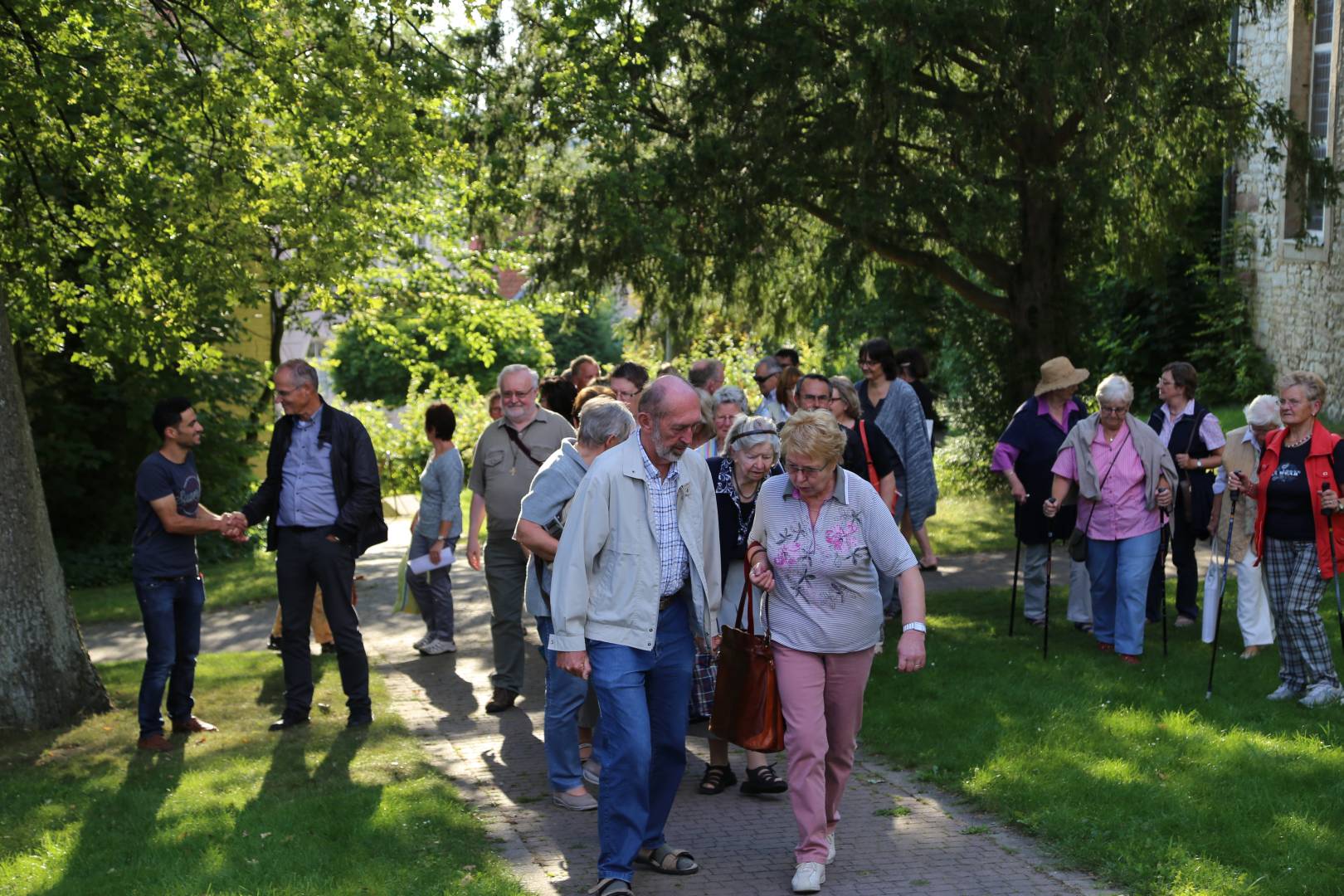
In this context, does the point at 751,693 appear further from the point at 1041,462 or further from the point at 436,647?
the point at 436,647

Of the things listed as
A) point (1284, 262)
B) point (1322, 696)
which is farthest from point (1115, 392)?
point (1284, 262)

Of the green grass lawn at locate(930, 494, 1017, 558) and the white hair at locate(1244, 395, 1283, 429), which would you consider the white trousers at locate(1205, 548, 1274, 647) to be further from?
the green grass lawn at locate(930, 494, 1017, 558)

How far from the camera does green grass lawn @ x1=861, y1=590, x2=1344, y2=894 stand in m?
6.07

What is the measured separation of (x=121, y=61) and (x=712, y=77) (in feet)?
20.8

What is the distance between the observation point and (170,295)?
42.4 feet

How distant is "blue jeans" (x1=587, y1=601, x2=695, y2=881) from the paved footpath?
0.31m

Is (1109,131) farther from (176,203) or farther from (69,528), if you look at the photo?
(69,528)

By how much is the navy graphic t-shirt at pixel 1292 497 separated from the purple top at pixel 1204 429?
1.74 meters

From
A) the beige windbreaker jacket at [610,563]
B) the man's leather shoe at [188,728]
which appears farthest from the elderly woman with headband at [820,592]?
the man's leather shoe at [188,728]

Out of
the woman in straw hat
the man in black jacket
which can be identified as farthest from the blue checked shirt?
the woman in straw hat

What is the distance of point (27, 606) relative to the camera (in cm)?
909

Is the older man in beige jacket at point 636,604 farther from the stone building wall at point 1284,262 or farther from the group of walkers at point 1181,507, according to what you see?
the stone building wall at point 1284,262

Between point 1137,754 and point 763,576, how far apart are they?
8.55ft

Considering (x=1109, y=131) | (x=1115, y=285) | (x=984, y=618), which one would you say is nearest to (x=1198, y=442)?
(x=984, y=618)
